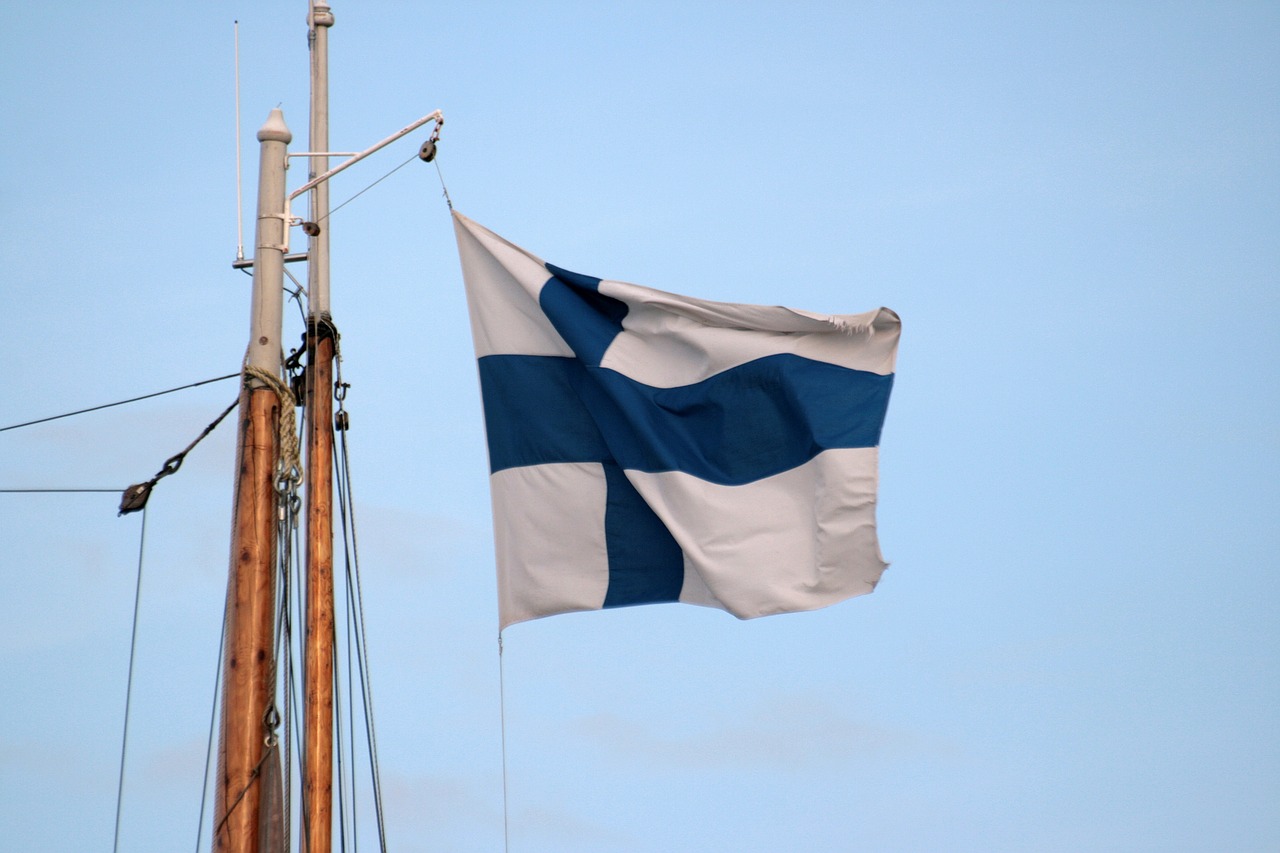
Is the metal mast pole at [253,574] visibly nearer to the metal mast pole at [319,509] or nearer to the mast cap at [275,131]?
the mast cap at [275,131]

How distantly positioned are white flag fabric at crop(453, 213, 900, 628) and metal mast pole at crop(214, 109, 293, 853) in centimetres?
184

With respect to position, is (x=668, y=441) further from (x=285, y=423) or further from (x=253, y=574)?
(x=253, y=574)

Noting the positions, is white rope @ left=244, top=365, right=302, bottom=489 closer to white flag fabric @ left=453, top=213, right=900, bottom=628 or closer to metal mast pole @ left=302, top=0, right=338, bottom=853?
white flag fabric @ left=453, top=213, right=900, bottom=628

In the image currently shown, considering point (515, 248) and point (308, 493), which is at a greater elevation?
point (515, 248)

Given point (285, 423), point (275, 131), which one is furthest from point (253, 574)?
point (275, 131)

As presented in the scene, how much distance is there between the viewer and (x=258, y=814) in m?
10.4

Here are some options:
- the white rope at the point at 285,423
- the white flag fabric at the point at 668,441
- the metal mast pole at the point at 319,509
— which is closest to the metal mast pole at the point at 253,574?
the white rope at the point at 285,423

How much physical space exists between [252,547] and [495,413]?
2387mm

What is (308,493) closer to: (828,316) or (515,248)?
(515,248)

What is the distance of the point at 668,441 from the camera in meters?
12.4

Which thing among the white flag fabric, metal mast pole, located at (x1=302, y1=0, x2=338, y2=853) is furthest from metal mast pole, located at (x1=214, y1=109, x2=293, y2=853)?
metal mast pole, located at (x1=302, y1=0, x2=338, y2=853)

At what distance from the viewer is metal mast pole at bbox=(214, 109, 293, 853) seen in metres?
10.2

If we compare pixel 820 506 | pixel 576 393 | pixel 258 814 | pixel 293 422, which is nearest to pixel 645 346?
pixel 576 393

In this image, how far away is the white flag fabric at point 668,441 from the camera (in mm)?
12109
